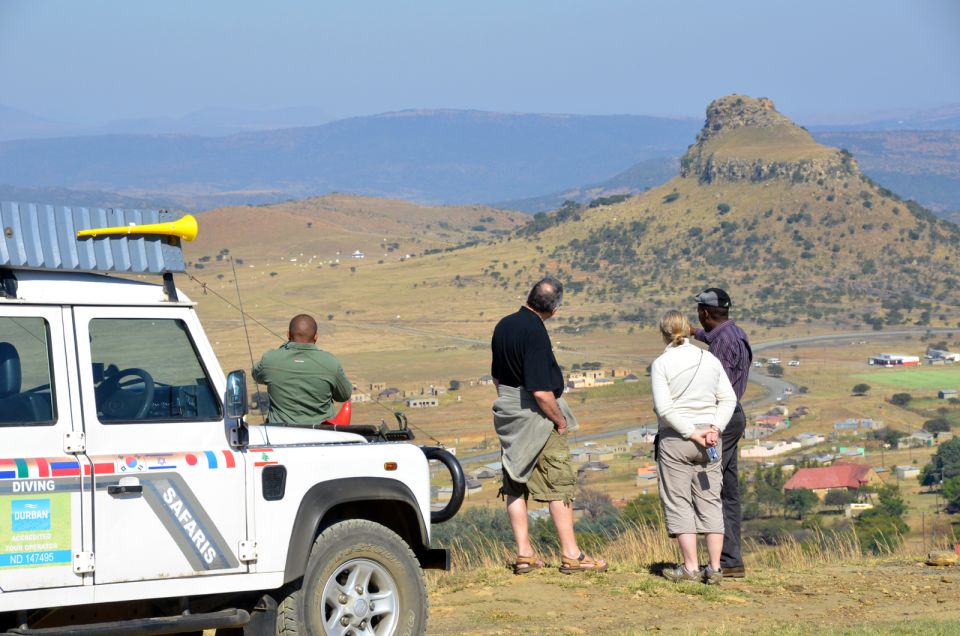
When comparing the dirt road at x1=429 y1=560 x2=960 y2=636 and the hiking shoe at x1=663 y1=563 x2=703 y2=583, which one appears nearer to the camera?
the dirt road at x1=429 y1=560 x2=960 y2=636

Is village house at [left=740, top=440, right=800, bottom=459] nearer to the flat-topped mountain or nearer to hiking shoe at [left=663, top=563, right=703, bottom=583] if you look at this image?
the flat-topped mountain

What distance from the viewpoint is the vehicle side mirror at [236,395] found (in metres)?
5.80

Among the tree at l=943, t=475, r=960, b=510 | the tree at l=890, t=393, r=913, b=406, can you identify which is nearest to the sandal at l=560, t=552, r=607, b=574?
the tree at l=943, t=475, r=960, b=510

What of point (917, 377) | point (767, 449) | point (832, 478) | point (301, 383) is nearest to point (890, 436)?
point (767, 449)

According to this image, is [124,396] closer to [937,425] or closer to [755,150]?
[937,425]

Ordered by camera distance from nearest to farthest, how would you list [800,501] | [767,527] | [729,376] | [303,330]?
[303,330] < [729,376] < [767,527] < [800,501]

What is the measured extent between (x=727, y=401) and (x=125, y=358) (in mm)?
4340

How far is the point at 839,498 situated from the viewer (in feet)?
111

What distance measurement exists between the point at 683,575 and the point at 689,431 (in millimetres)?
1168

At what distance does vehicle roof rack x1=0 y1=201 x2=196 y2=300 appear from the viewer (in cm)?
557

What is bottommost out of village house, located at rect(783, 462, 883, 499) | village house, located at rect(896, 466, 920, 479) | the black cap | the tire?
village house, located at rect(896, 466, 920, 479)

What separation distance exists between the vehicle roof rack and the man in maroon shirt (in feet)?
13.9

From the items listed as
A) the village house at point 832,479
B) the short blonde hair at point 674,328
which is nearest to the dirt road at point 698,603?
the short blonde hair at point 674,328

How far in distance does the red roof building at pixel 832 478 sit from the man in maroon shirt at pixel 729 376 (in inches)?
1013
